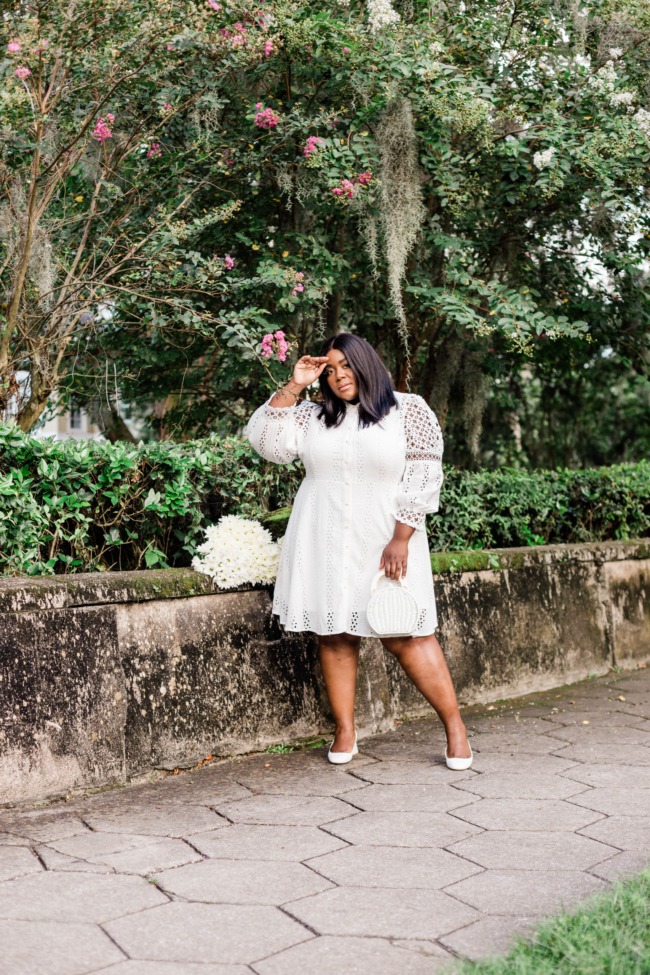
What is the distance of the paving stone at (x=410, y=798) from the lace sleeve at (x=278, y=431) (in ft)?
4.55

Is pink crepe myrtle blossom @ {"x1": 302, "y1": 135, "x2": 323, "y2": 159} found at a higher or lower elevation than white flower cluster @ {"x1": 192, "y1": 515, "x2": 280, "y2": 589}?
higher

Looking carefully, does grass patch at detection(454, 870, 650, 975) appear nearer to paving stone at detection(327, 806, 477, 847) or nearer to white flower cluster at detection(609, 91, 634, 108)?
paving stone at detection(327, 806, 477, 847)

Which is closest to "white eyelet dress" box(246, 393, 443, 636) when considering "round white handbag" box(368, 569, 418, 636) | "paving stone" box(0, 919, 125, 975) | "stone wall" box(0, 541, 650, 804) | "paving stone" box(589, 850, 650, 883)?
"round white handbag" box(368, 569, 418, 636)

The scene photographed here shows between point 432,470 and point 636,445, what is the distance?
9565 millimetres

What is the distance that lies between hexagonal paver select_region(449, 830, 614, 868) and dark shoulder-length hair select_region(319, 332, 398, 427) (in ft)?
5.28

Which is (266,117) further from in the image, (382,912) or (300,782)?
(382,912)

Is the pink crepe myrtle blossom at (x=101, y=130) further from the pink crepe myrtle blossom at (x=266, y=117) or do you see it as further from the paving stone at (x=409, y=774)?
the paving stone at (x=409, y=774)

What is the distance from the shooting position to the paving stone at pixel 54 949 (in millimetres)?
2039

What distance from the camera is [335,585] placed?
3.55 m

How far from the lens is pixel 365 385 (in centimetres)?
358

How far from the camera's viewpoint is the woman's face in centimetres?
358

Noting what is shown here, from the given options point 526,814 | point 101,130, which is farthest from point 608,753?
point 101,130

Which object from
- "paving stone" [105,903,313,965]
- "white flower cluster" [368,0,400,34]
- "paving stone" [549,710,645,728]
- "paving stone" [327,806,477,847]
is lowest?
"paving stone" [549,710,645,728]

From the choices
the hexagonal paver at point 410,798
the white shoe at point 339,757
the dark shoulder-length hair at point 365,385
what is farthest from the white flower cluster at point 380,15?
the hexagonal paver at point 410,798
